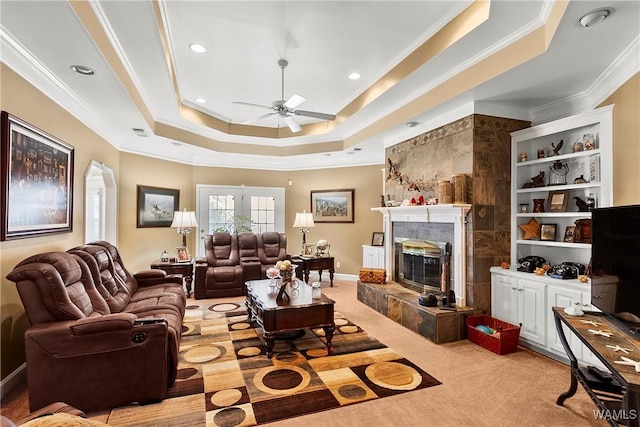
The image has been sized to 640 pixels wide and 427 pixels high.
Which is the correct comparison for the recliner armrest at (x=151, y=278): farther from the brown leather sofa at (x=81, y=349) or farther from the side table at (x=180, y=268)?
the brown leather sofa at (x=81, y=349)

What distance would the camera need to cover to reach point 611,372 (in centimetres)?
159

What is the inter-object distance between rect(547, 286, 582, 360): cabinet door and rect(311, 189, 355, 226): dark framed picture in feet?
14.4

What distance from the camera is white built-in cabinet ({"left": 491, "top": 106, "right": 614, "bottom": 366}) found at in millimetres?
2961

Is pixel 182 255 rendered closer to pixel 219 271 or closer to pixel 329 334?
pixel 219 271

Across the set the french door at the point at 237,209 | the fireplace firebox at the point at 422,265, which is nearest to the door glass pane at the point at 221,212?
the french door at the point at 237,209

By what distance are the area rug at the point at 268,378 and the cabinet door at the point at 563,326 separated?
1.37m

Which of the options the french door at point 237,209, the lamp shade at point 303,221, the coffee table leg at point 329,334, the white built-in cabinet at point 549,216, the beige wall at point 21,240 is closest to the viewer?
the beige wall at point 21,240

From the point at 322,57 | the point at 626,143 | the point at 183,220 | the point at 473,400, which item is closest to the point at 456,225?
the point at 626,143

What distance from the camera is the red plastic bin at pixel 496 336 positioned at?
332cm

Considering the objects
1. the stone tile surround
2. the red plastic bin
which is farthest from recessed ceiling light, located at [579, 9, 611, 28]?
the red plastic bin

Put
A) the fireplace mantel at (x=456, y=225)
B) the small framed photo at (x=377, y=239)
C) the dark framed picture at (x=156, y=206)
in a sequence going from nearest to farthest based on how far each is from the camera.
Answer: the fireplace mantel at (x=456, y=225) → the dark framed picture at (x=156, y=206) → the small framed photo at (x=377, y=239)

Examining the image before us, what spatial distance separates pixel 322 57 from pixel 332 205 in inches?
161

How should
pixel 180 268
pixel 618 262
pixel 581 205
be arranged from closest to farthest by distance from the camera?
1. pixel 618 262
2. pixel 581 205
3. pixel 180 268

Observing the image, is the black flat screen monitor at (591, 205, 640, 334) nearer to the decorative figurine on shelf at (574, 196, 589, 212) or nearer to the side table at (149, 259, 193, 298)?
the decorative figurine on shelf at (574, 196, 589, 212)
